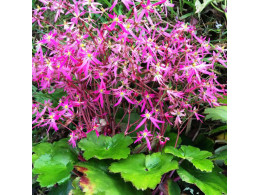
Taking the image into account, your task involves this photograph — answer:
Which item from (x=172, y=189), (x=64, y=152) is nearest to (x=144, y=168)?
(x=172, y=189)

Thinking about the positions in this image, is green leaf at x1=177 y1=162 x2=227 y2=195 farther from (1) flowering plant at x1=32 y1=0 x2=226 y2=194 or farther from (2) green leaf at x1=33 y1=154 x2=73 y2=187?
(2) green leaf at x1=33 y1=154 x2=73 y2=187

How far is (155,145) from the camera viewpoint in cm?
94

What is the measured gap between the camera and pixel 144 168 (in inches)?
32.4

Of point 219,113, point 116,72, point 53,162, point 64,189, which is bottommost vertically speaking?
point 64,189

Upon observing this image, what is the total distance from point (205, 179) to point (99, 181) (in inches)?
13.4

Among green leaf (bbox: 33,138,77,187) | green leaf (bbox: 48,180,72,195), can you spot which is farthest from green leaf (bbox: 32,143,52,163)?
green leaf (bbox: 48,180,72,195)

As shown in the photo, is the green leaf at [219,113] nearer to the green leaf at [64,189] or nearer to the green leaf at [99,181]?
the green leaf at [99,181]

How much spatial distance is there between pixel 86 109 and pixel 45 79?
0.56ft

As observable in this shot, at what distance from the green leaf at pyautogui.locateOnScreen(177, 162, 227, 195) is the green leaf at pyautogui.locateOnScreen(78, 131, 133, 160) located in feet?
0.60

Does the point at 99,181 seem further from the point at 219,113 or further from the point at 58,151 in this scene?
the point at 219,113

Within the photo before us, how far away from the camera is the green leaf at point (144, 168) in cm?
72
